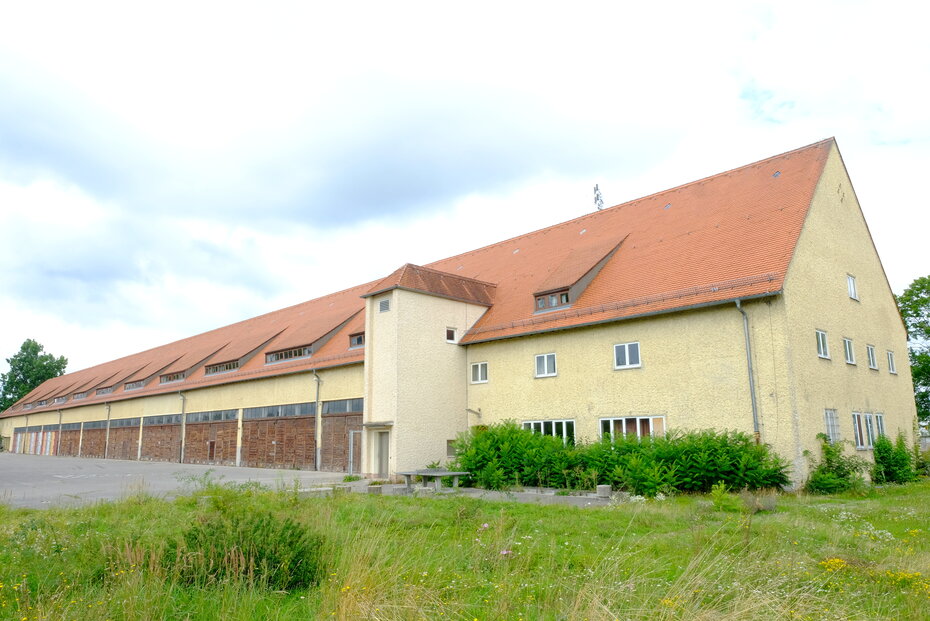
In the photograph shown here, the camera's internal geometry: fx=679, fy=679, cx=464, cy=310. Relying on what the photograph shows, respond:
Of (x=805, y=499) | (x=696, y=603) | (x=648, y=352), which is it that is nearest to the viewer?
(x=696, y=603)

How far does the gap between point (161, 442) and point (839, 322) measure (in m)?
38.4

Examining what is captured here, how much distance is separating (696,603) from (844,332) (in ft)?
63.7

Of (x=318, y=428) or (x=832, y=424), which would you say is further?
(x=318, y=428)

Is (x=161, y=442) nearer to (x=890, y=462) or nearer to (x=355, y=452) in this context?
(x=355, y=452)

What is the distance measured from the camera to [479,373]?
1031 inches

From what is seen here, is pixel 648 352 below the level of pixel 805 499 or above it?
above

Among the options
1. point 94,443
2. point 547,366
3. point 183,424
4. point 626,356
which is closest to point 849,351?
point 626,356

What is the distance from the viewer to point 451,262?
122 ft

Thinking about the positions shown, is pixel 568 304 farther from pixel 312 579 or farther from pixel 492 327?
pixel 312 579

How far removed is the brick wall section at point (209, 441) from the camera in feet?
118

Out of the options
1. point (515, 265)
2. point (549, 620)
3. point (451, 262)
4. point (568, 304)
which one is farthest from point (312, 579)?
point (451, 262)

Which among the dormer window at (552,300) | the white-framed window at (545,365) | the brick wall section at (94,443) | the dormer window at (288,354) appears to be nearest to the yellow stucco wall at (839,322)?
the dormer window at (552,300)

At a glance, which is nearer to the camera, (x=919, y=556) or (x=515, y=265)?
(x=919, y=556)

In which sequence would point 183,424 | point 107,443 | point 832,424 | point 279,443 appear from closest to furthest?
1. point 832,424
2. point 279,443
3. point 183,424
4. point 107,443
